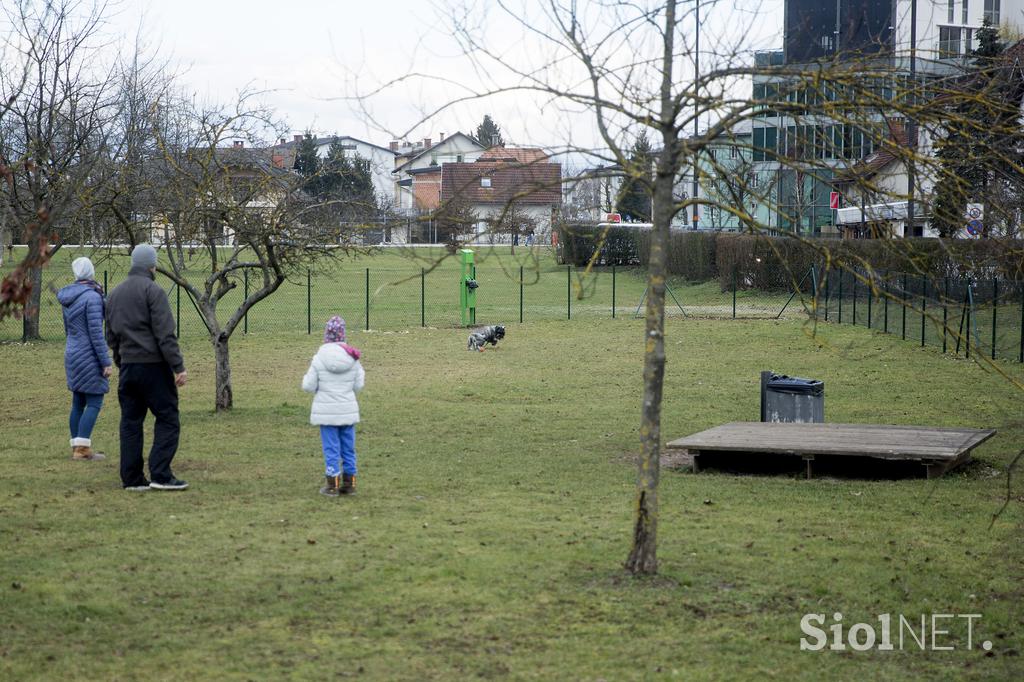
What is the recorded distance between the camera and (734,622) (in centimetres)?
612

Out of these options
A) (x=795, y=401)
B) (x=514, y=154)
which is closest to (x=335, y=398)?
(x=514, y=154)

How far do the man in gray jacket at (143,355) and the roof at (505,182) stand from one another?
9.18 feet

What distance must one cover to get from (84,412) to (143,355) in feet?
7.04

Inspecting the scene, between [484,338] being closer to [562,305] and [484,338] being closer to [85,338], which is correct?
[85,338]

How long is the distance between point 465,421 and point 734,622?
8219 mm

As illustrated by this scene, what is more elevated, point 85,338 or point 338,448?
point 85,338

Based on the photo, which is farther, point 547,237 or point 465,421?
point 465,421

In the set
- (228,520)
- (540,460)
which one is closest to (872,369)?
(540,460)

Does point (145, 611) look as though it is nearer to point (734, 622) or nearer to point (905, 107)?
point (734, 622)

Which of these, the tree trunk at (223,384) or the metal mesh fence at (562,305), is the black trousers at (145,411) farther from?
the metal mesh fence at (562,305)

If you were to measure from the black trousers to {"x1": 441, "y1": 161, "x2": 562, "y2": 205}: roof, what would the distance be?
9.92 feet

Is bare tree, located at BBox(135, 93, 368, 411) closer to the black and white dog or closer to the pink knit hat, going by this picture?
the pink knit hat

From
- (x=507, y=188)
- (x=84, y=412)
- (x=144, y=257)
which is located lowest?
(x=84, y=412)

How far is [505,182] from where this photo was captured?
23.9 feet
